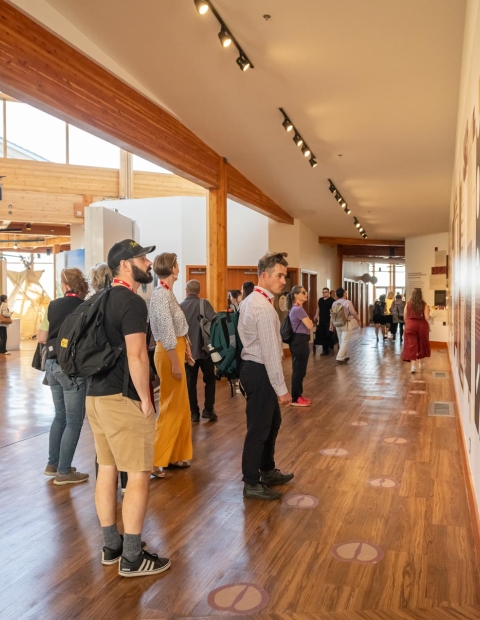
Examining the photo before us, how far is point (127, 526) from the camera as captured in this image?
2721 mm

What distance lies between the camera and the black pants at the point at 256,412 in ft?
12.1

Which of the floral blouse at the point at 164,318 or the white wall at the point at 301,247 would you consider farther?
the white wall at the point at 301,247

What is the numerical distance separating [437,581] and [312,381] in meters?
6.49

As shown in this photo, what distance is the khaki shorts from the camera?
2646 mm

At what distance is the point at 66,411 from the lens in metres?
4.07

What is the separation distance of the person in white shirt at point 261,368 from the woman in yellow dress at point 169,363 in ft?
1.89

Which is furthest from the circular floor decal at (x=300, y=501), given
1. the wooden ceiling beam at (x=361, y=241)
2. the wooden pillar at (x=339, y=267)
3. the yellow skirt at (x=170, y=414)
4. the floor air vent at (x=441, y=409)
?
the wooden pillar at (x=339, y=267)

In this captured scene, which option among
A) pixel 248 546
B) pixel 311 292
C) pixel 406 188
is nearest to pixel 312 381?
pixel 406 188

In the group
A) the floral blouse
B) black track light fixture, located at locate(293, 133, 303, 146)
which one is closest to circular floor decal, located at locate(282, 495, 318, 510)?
the floral blouse

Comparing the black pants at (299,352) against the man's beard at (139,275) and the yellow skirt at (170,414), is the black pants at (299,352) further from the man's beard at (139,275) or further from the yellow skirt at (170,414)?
the man's beard at (139,275)

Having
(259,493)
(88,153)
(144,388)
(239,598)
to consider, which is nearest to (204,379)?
(259,493)

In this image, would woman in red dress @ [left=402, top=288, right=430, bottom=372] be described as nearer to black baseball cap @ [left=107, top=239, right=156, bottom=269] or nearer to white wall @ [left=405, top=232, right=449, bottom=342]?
white wall @ [left=405, top=232, right=449, bottom=342]

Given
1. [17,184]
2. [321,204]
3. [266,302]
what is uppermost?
[17,184]

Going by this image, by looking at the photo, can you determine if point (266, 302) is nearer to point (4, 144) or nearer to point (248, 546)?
point (248, 546)
